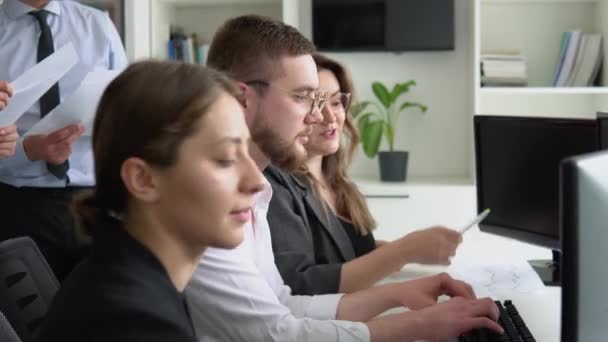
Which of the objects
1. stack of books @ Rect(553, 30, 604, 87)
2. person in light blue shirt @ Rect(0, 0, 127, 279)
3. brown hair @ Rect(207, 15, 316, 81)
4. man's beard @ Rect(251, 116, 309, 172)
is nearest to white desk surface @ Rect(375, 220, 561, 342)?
man's beard @ Rect(251, 116, 309, 172)

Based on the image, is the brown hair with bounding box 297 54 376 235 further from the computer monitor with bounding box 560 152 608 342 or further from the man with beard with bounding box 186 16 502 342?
the computer monitor with bounding box 560 152 608 342

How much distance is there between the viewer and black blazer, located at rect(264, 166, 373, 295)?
1714 mm

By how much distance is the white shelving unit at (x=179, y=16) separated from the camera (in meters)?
3.55

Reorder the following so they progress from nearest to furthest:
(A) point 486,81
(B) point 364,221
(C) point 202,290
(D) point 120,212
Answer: (D) point 120,212 → (C) point 202,290 → (B) point 364,221 → (A) point 486,81

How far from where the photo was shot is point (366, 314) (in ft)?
5.09

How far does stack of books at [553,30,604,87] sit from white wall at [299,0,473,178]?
0.45 m

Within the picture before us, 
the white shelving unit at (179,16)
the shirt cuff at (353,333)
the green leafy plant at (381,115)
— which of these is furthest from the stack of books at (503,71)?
the shirt cuff at (353,333)

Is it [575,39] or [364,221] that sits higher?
[575,39]

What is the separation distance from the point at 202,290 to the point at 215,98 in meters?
0.35

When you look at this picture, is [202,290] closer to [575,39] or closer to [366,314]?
[366,314]

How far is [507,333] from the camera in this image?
135cm

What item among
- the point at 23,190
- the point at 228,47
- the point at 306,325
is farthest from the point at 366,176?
the point at 306,325

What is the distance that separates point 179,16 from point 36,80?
206cm

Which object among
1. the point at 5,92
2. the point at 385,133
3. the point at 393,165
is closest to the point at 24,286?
the point at 5,92
